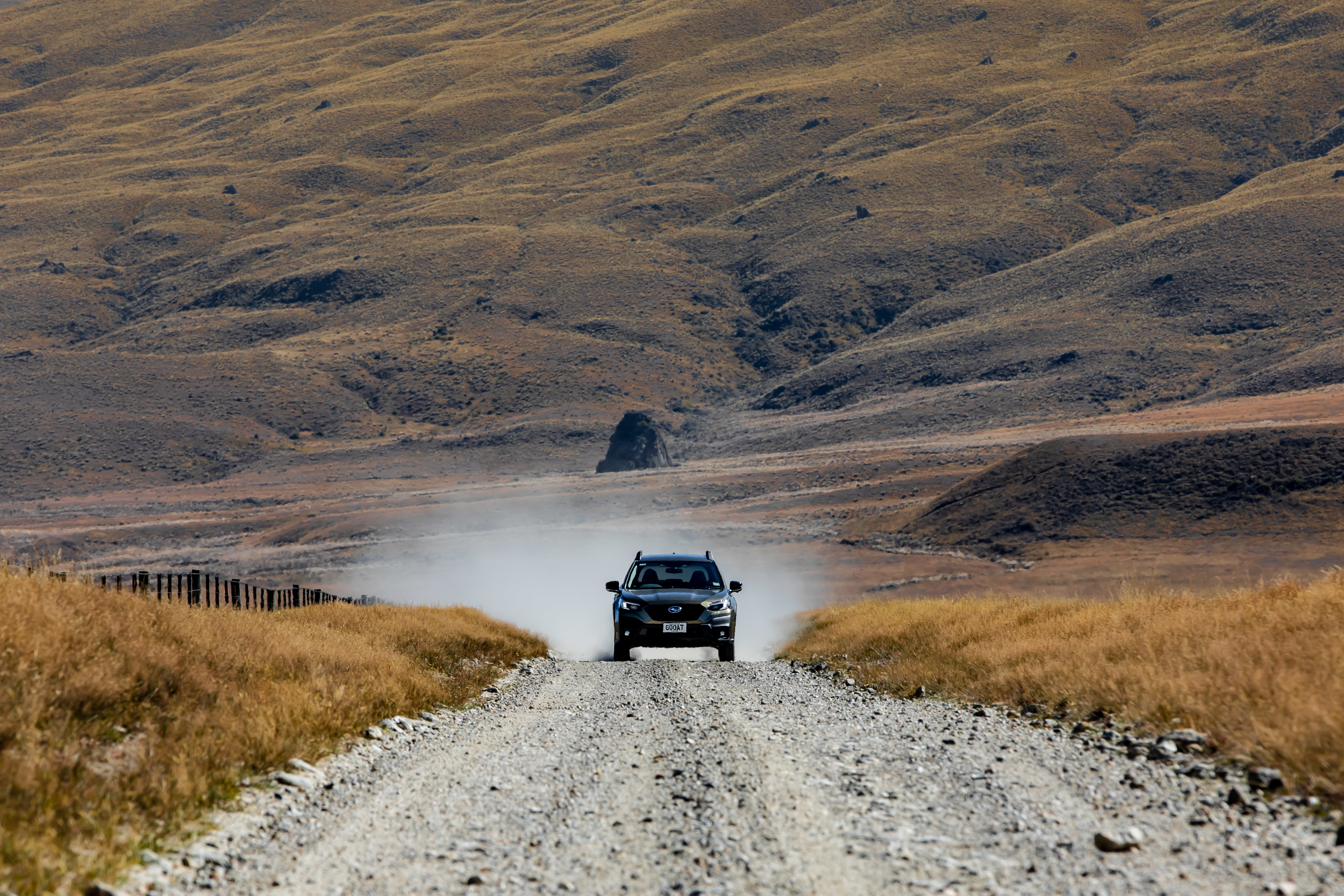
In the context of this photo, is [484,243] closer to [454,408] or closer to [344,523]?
[454,408]

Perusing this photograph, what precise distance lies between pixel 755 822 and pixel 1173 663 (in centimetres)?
520

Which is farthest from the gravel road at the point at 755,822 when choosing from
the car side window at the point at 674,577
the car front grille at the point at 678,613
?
the car side window at the point at 674,577

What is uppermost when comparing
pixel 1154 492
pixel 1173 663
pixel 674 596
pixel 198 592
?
pixel 1173 663

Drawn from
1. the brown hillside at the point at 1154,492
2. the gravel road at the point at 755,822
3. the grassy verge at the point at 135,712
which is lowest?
the brown hillside at the point at 1154,492

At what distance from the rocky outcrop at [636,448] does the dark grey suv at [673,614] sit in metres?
94.4

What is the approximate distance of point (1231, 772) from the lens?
830 cm

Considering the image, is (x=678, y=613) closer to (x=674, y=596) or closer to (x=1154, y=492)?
(x=674, y=596)

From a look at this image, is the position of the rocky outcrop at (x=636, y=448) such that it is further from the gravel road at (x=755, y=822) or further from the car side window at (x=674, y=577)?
the gravel road at (x=755, y=822)

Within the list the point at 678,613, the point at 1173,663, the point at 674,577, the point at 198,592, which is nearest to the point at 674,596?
the point at 678,613

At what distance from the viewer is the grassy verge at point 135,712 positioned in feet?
22.1

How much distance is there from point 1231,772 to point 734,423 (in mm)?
134079

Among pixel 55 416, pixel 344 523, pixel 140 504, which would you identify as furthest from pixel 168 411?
pixel 344 523

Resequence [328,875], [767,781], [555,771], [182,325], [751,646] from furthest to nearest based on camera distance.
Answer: [182,325]
[751,646]
[555,771]
[767,781]
[328,875]

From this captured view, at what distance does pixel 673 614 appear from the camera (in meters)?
21.3
